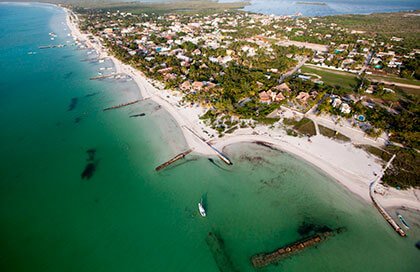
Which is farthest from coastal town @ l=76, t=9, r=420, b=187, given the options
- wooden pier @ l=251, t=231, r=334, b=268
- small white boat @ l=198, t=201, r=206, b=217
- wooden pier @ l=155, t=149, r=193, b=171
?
wooden pier @ l=251, t=231, r=334, b=268

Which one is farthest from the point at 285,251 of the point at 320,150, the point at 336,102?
the point at 336,102

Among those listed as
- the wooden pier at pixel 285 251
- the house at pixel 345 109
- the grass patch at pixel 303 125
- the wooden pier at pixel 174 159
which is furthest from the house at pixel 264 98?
the wooden pier at pixel 285 251

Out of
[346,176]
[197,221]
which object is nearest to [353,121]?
[346,176]

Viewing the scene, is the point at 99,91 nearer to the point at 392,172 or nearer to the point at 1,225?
the point at 1,225

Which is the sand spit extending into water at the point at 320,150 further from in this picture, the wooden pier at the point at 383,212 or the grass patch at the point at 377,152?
the grass patch at the point at 377,152

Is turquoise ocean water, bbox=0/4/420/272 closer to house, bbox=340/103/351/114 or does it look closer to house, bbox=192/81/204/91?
house, bbox=192/81/204/91
